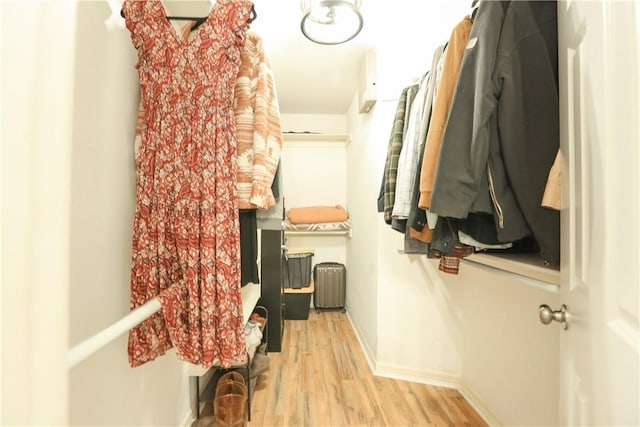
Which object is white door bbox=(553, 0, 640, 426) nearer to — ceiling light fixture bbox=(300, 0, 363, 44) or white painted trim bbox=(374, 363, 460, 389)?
ceiling light fixture bbox=(300, 0, 363, 44)

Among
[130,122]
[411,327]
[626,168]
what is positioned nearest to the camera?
[626,168]

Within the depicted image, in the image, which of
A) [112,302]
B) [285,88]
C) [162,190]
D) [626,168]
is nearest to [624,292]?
[626,168]

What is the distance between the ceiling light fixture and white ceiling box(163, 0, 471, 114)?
0.19 meters

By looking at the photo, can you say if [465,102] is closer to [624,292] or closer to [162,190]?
[624,292]

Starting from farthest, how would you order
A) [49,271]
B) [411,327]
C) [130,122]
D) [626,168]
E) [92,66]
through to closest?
[411,327]
[130,122]
[92,66]
[626,168]
[49,271]

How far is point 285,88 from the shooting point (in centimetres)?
257

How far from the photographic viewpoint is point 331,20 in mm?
1439

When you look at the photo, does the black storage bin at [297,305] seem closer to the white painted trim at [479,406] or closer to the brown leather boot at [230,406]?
the brown leather boot at [230,406]

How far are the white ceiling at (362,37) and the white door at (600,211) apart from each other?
1193mm

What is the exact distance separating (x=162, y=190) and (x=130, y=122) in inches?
12.7

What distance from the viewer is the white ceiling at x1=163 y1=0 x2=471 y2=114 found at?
1.58 m

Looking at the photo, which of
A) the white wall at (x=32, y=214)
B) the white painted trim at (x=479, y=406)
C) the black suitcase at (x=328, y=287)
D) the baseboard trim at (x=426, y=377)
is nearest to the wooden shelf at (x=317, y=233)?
the black suitcase at (x=328, y=287)

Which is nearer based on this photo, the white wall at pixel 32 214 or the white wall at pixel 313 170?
the white wall at pixel 32 214

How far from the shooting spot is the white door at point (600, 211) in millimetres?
420
